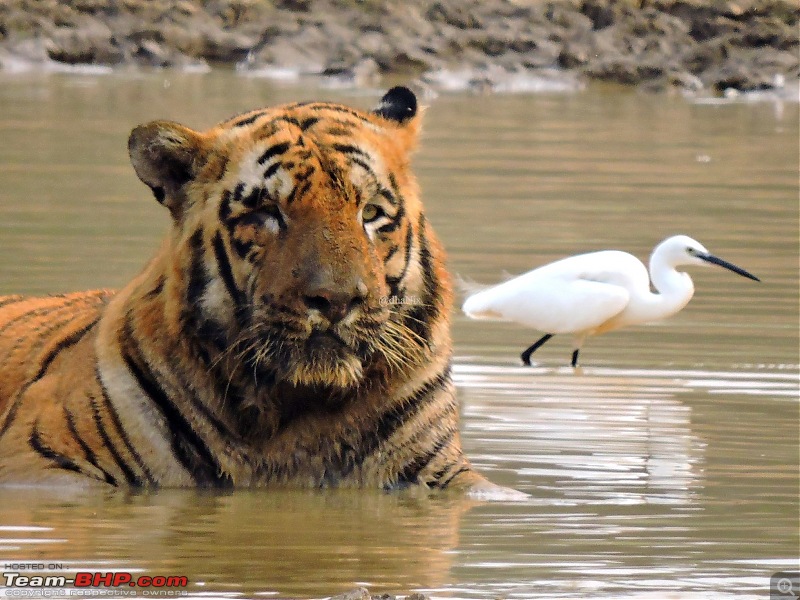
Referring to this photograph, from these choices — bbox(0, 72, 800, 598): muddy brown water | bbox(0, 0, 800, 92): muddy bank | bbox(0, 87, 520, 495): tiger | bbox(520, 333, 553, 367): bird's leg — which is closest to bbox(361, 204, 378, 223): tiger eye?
bbox(0, 87, 520, 495): tiger

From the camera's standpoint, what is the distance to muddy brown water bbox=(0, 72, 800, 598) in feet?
16.0

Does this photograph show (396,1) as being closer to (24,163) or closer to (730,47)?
Answer: (730,47)

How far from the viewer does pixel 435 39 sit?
26.6 metres

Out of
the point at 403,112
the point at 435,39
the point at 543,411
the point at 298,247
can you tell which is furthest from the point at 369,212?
the point at 435,39

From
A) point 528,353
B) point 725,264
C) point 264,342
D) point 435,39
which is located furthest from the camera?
point 435,39

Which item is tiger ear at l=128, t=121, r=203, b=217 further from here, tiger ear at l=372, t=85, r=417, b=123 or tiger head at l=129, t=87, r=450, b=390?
tiger ear at l=372, t=85, r=417, b=123

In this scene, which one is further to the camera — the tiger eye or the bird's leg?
the bird's leg

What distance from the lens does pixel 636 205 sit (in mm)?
14289

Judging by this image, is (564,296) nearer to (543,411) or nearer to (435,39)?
(543,411)

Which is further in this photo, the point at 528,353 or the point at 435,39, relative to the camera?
the point at 435,39

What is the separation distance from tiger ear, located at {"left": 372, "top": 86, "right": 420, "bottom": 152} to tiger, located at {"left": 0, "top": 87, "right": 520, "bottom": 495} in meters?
0.04

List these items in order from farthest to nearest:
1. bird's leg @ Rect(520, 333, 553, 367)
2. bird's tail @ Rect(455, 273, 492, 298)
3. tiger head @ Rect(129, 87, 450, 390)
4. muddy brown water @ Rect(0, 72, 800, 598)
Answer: bird's tail @ Rect(455, 273, 492, 298) < bird's leg @ Rect(520, 333, 553, 367) < tiger head @ Rect(129, 87, 450, 390) < muddy brown water @ Rect(0, 72, 800, 598)

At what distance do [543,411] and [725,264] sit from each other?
352 cm

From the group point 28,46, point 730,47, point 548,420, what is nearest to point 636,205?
point 548,420
